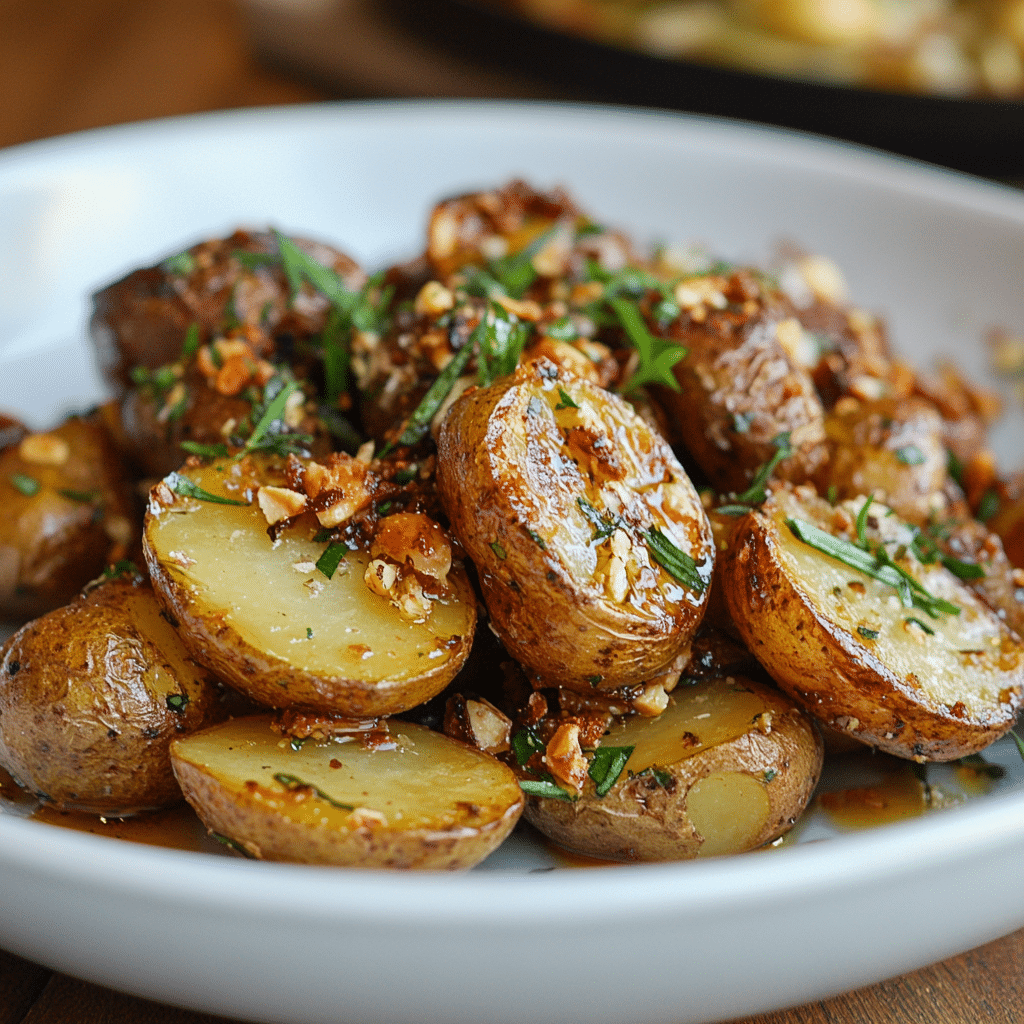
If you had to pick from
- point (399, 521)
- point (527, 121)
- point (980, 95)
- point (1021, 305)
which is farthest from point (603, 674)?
point (980, 95)

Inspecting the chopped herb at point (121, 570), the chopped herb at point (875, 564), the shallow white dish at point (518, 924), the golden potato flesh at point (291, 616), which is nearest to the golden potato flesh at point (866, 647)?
the chopped herb at point (875, 564)

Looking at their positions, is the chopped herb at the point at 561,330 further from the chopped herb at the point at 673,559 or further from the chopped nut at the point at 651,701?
the chopped nut at the point at 651,701

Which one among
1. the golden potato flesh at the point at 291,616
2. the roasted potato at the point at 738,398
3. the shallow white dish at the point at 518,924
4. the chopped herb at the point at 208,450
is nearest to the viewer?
the shallow white dish at the point at 518,924

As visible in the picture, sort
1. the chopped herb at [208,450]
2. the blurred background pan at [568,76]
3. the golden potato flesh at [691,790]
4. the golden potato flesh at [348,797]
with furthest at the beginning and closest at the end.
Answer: the blurred background pan at [568,76] < the chopped herb at [208,450] < the golden potato flesh at [691,790] < the golden potato flesh at [348,797]

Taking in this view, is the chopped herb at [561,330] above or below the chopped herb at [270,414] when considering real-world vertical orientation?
above

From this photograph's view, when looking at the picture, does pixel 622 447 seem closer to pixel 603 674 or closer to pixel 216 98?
pixel 603 674

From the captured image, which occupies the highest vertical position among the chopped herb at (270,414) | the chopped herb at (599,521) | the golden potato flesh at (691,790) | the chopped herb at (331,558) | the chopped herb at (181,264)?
the chopped herb at (181,264)

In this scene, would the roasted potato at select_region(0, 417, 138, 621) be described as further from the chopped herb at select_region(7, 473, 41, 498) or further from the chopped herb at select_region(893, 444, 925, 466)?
the chopped herb at select_region(893, 444, 925, 466)
